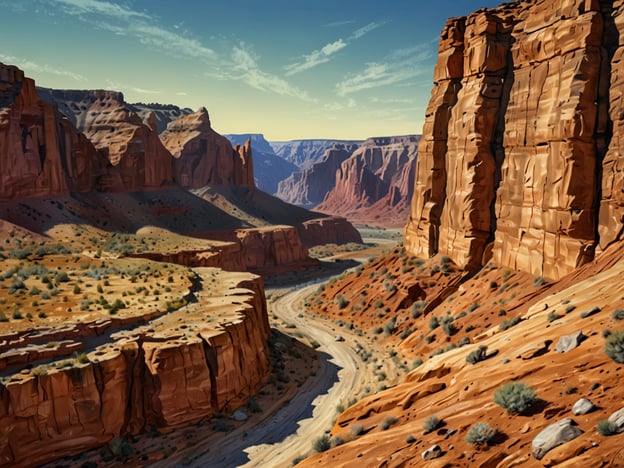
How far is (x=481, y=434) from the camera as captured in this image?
488 inches

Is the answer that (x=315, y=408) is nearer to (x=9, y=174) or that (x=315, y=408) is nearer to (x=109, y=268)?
(x=109, y=268)

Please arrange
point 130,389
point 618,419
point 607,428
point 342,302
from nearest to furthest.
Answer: point 607,428, point 618,419, point 130,389, point 342,302

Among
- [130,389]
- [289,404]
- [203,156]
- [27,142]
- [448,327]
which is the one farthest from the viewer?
[203,156]

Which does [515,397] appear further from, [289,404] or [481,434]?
[289,404]

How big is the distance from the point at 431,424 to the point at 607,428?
5.54 m

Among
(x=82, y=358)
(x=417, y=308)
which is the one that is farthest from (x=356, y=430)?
(x=417, y=308)

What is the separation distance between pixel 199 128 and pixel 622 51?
98.8 meters

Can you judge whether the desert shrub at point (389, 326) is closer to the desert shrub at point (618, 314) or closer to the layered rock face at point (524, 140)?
the layered rock face at point (524, 140)

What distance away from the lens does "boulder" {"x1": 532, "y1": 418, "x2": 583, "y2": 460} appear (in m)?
10.7

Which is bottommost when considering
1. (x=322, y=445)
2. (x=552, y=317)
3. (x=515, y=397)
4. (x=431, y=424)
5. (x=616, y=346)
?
(x=322, y=445)

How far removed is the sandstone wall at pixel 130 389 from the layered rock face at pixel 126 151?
61715mm

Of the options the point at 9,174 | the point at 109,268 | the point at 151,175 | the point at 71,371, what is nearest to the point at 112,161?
the point at 151,175

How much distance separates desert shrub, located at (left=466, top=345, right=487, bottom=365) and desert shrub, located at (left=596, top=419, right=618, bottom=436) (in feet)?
30.9

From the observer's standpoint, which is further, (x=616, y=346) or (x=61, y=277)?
(x=61, y=277)
